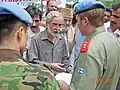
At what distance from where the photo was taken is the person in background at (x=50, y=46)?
4.26m

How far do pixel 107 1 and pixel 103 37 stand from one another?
643cm

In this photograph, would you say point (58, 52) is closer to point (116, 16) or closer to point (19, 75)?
point (116, 16)

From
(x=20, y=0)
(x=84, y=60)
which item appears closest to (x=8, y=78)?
(x=84, y=60)

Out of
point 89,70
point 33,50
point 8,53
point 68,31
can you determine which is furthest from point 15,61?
point 68,31

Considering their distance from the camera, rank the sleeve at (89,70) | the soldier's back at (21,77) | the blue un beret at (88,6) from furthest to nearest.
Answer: the blue un beret at (88,6), the sleeve at (89,70), the soldier's back at (21,77)

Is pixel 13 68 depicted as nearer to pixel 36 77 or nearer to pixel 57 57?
pixel 36 77

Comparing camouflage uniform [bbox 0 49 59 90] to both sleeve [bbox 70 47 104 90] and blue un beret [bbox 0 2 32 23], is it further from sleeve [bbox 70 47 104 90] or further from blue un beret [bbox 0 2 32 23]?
sleeve [bbox 70 47 104 90]

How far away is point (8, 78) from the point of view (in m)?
1.77

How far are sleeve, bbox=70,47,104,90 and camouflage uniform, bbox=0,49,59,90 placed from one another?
81cm

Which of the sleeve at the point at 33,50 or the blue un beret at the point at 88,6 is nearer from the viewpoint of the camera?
the blue un beret at the point at 88,6

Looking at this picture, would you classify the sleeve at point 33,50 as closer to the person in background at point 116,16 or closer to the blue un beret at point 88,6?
the person in background at point 116,16

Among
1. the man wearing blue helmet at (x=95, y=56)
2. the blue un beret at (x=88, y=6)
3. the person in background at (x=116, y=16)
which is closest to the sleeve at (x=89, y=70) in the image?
the man wearing blue helmet at (x=95, y=56)

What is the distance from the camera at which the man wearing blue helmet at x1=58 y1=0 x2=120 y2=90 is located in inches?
103

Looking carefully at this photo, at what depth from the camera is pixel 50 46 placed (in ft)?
14.3
